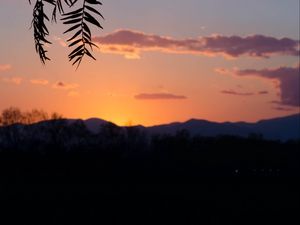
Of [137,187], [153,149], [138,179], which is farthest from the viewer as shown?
[153,149]

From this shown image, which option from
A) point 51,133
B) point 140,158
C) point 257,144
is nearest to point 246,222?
point 140,158

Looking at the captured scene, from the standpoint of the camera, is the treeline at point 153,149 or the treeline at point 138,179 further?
the treeline at point 153,149

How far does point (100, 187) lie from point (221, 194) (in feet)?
35.2

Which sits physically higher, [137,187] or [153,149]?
[153,149]

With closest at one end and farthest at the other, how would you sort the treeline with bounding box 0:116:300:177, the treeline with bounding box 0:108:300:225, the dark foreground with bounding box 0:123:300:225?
the dark foreground with bounding box 0:123:300:225
the treeline with bounding box 0:108:300:225
the treeline with bounding box 0:116:300:177

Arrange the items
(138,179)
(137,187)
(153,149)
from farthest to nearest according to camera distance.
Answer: (153,149) → (138,179) → (137,187)

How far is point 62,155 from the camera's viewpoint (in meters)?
83.6

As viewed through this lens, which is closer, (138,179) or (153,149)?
(138,179)

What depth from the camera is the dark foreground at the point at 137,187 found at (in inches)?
1271

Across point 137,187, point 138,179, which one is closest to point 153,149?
point 138,179

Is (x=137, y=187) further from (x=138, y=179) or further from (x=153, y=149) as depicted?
(x=153, y=149)

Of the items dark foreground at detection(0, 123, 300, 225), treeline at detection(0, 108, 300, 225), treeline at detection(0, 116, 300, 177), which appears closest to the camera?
dark foreground at detection(0, 123, 300, 225)

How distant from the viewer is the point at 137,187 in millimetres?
51312

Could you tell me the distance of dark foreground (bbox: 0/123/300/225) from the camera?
32281mm
